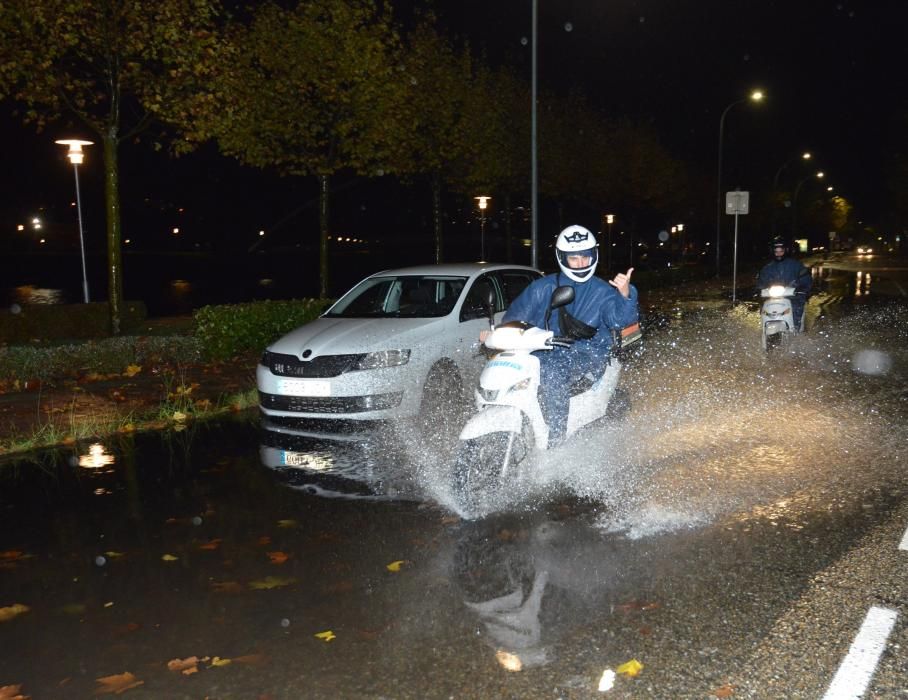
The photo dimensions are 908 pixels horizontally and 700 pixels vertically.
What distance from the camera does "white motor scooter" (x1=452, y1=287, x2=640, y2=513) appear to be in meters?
5.49

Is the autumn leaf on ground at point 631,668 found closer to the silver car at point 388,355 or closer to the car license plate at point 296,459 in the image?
the car license plate at point 296,459

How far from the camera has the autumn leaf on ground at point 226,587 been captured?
4.62 m

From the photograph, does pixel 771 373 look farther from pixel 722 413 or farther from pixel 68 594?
pixel 68 594

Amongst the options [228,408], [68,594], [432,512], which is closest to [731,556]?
[432,512]

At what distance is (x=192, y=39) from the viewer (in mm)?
13125

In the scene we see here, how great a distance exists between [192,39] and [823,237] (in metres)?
118

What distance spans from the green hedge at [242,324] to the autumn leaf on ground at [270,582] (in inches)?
335

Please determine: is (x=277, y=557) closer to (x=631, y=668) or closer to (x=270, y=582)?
(x=270, y=582)

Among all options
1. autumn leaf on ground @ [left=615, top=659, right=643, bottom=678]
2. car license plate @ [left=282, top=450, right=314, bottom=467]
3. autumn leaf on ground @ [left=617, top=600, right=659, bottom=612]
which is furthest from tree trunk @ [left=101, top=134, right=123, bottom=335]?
autumn leaf on ground @ [left=615, top=659, right=643, bottom=678]

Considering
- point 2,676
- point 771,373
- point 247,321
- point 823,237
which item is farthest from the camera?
point 823,237

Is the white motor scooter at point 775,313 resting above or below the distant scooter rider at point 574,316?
below

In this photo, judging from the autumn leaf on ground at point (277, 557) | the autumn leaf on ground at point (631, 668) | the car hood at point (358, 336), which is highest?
the car hood at point (358, 336)

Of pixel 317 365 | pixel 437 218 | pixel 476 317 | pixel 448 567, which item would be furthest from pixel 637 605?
pixel 437 218

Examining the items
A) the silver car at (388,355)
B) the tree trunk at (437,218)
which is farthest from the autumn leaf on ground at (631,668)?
the tree trunk at (437,218)
